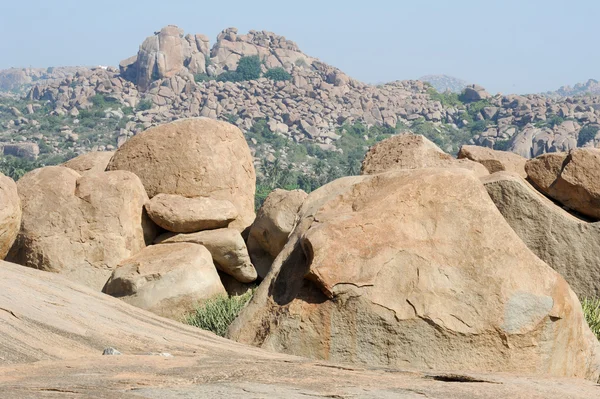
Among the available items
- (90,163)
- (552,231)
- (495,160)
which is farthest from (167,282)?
(495,160)

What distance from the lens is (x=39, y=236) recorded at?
34.5 ft

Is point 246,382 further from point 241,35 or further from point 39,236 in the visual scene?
point 241,35

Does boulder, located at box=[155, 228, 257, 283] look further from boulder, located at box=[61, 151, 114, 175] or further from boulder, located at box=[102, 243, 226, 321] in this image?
boulder, located at box=[61, 151, 114, 175]

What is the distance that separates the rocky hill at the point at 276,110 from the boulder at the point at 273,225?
2695 inches

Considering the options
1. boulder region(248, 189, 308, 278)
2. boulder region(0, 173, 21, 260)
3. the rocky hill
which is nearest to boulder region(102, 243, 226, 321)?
boulder region(248, 189, 308, 278)

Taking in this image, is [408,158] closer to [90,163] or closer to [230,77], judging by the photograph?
[90,163]

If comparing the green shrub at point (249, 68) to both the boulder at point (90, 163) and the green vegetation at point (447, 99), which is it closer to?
the green vegetation at point (447, 99)

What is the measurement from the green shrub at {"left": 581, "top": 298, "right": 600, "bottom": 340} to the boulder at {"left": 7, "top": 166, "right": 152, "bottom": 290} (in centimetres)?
571

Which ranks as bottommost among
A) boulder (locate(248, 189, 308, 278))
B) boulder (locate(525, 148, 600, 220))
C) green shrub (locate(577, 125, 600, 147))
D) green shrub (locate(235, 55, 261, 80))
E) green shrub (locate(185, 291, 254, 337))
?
green shrub (locate(235, 55, 261, 80))

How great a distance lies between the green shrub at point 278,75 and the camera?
142000 millimetres

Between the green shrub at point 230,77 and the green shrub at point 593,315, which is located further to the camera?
the green shrub at point 230,77

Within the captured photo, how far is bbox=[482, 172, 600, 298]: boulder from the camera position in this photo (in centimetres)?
967

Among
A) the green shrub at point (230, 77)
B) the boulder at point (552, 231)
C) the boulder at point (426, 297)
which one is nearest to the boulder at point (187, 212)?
the boulder at point (552, 231)

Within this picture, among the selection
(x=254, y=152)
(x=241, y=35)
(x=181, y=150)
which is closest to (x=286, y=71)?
(x=241, y=35)
